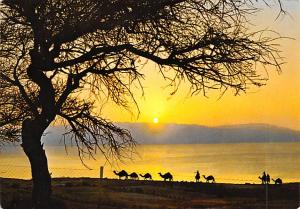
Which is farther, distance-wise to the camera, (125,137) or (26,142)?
(125,137)

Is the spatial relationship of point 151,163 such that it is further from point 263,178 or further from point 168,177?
point 263,178

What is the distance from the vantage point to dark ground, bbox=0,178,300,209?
5145 millimetres

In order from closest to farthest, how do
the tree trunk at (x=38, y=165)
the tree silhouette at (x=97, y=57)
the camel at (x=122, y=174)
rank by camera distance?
the tree silhouette at (x=97, y=57) < the tree trunk at (x=38, y=165) < the camel at (x=122, y=174)

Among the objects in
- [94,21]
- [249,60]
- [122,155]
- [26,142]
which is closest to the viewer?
[94,21]

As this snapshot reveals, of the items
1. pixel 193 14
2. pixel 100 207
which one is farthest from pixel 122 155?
pixel 193 14

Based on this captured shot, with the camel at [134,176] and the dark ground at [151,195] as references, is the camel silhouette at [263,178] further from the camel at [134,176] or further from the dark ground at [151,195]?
the camel at [134,176]

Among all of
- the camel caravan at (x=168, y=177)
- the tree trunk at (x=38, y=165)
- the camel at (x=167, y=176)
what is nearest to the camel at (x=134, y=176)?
the camel caravan at (x=168, y=177)

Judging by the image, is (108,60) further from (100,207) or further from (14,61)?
(100,207)

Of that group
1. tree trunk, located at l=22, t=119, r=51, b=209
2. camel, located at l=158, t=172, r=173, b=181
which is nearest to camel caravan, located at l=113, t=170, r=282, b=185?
camel, located at l=158, t=172, r=173, b=181

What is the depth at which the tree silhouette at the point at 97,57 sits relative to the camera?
4.32m

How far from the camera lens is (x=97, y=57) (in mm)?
4984

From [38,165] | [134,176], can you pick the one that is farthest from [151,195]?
[38,165]

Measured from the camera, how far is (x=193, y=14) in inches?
183

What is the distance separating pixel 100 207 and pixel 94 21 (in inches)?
81.1
